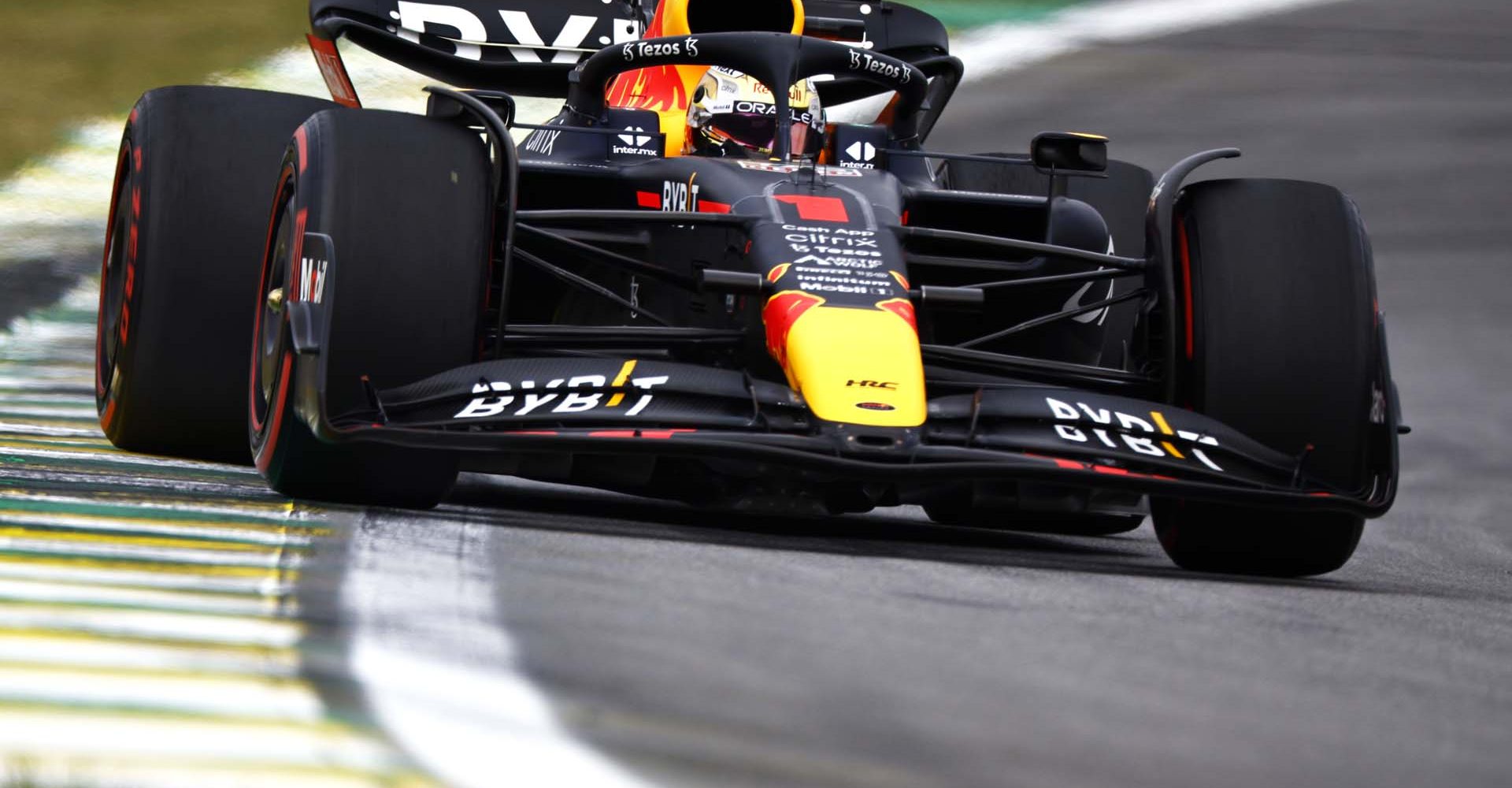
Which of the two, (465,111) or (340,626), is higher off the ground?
(465,111)

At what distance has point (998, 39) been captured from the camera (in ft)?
62.5

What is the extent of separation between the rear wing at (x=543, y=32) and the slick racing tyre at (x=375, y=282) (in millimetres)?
Answer: 2568

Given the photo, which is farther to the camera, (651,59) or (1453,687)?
(651,59)

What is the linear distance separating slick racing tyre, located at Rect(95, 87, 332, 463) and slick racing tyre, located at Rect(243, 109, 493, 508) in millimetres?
874

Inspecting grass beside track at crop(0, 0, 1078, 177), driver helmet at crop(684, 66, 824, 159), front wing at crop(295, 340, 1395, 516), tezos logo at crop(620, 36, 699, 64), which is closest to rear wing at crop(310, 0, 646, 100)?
driver helmet at crop(684, 66, 824, 159)

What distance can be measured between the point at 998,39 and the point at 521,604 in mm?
15806

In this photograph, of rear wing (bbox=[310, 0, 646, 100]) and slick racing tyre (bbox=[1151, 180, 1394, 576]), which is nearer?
slick racing tyre (bbox=[1151, 180, 1394, 576])

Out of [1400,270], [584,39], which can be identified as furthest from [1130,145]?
[584,39]

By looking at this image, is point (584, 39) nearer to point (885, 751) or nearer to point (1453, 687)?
point (1453, 687)

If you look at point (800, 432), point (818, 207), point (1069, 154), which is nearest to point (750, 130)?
point (1069, 154)

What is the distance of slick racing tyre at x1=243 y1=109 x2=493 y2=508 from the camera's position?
5250 mm

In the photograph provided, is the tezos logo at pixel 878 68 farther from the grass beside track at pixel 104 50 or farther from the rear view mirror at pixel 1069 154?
the grass beside track at pixel 104 50

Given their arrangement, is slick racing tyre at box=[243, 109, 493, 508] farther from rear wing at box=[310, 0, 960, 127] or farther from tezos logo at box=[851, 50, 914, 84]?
rear wing at box=[310, 0, 960, 127]

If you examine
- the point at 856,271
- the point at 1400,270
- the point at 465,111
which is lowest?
the point at 1400,270
